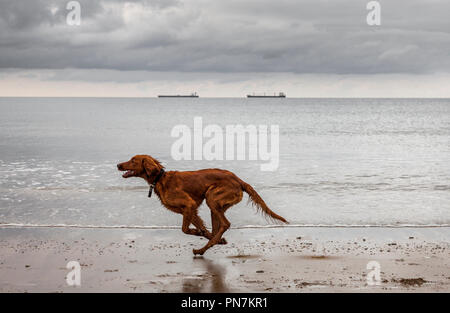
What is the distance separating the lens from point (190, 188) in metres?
7.74

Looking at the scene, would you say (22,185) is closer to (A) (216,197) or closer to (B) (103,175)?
(B) (103,175)

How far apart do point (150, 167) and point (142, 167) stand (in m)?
0.14

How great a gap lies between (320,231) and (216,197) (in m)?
2.69

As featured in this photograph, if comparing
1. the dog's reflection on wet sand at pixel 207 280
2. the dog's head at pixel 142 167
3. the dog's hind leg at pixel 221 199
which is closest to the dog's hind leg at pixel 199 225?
the dog's hind leg at pixel 221 199

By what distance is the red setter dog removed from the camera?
765 centimetres

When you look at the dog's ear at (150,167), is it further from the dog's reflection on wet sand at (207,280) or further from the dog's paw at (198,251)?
the dog's reflection on wet sand at (207,280)

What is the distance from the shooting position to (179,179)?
774 cm

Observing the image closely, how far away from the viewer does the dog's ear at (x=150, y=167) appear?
7.62 metres

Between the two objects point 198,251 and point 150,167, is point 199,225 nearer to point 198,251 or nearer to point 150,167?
point 198,251

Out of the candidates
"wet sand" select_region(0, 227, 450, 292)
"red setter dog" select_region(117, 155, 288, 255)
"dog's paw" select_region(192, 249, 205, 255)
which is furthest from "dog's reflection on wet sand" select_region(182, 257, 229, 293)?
"red setter dog" select_region(117, 155, 288, 255)

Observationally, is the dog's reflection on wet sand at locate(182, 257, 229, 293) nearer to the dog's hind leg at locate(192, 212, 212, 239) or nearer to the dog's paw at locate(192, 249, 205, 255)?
the dog's paw at locate(192, 249, 205, 255)

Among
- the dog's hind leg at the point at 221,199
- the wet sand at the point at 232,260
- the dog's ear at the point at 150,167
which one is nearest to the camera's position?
the wet sand at the point at 232,260

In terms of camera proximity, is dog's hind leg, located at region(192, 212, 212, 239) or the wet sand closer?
the wet sand

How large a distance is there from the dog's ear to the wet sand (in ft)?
3.92
